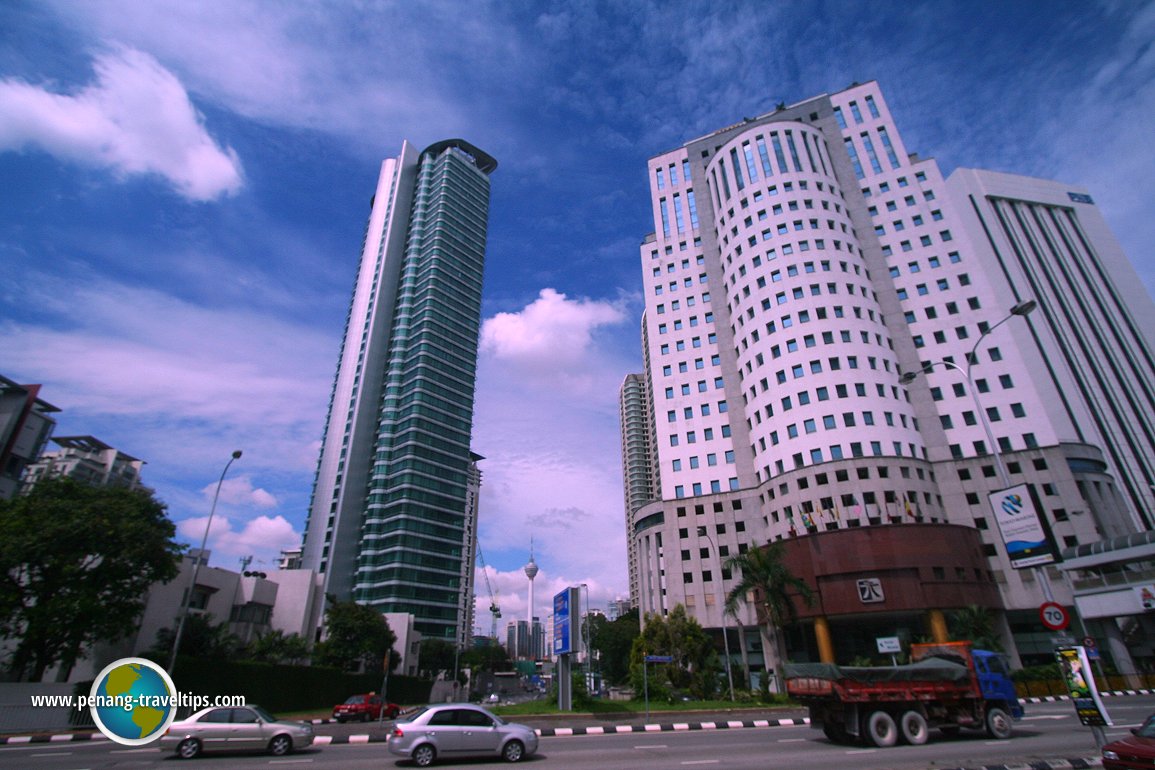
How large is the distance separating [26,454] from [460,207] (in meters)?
95.9

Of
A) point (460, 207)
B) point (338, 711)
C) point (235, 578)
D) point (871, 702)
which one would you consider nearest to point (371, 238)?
point (460, 207)

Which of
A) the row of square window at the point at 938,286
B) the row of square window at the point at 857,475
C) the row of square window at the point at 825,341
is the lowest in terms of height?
the row of square window at the point at 857,475

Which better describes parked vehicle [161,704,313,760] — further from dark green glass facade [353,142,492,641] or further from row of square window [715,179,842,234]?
dark green glass facade [353,142,492,641]

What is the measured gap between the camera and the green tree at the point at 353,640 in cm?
5394

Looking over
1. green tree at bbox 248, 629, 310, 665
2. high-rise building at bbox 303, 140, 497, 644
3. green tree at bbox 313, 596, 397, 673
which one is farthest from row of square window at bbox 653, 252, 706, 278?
green tree at bbox 248, 629, 310, 665

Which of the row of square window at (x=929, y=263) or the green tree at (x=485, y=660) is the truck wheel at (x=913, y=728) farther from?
the green tree at (x=485, y=660)

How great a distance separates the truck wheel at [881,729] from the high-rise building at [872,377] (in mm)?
30530

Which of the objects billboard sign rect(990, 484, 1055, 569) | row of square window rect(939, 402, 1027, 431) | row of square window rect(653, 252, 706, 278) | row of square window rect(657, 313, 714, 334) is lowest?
billboard sign rect(990, 484, 1055, 569)

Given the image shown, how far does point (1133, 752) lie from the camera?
9.91m

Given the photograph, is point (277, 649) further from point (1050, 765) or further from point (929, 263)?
point (929, 263)

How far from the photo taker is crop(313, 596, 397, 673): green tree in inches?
2124

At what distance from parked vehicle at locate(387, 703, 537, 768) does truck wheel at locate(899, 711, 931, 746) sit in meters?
10.4

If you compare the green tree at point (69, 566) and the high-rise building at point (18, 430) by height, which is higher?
the high-rise building at point (18, 430)

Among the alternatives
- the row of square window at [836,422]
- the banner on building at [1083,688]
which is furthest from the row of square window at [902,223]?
the banner on building at [1083,688]
